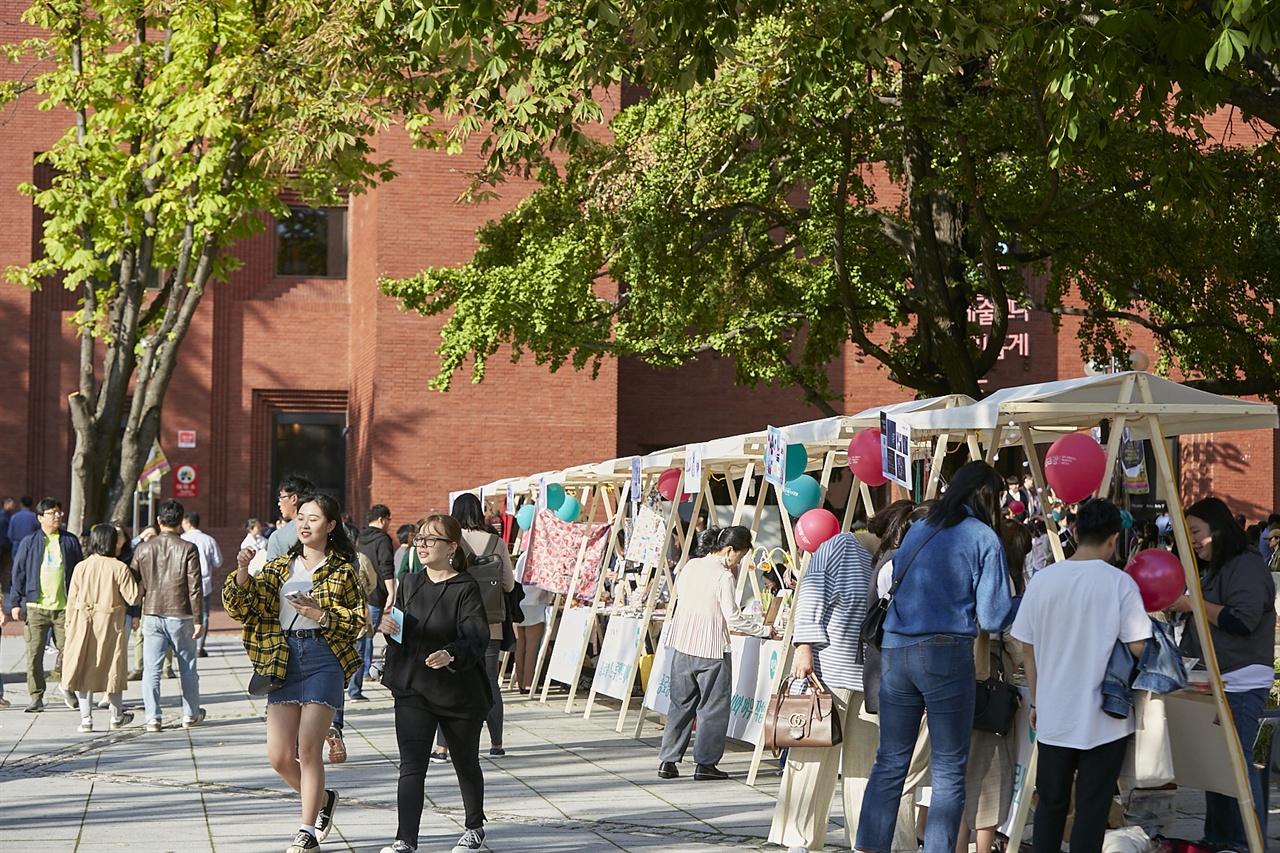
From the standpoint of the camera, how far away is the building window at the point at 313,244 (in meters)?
30.2

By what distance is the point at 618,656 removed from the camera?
13.7m

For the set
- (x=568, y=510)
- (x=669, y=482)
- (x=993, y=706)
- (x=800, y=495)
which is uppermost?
(x=669, y=482)

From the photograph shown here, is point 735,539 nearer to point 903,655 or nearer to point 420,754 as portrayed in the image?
point 420,754

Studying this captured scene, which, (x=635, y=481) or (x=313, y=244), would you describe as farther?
(x=313, y=244)

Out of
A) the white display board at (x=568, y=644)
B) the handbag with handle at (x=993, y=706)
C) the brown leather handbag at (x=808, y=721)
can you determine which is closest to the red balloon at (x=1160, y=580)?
the handbag with handle at (x=993, y=706)

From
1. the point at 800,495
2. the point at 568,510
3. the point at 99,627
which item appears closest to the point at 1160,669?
the point at 800,495

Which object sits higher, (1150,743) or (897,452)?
(897,452)

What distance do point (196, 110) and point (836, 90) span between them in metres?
6.85

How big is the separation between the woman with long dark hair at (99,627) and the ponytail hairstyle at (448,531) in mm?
6343

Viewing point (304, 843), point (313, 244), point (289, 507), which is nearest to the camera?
point (304, 843)

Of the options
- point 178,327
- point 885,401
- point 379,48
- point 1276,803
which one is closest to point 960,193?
point 379,48

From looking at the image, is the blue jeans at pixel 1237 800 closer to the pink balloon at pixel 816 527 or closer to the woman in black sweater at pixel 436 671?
the pink balloon at pixel 816 527

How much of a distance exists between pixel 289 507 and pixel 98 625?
14.6 feet

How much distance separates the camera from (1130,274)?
1738cm
